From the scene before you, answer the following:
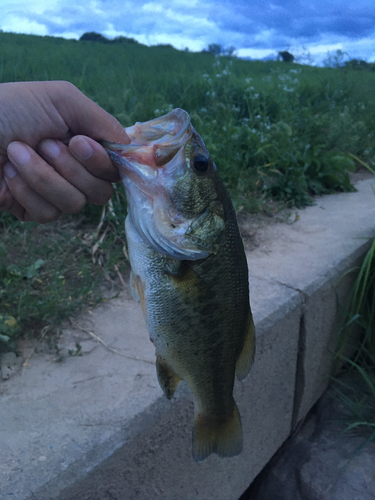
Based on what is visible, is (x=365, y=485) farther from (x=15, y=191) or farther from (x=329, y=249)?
(x=15, y=191)

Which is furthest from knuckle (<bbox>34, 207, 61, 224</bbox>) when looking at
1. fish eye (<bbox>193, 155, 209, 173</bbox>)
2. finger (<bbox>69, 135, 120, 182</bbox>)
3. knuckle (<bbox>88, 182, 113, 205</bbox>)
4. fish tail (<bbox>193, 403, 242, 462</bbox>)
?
fish tail (<bbox>193, 403, 242, 462</bbox>)

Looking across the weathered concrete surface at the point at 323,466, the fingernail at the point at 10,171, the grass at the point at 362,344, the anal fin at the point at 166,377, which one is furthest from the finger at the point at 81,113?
the weathered concrete surface at the point at 323,466

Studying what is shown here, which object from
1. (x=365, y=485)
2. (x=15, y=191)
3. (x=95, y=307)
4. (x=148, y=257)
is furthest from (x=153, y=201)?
(x=365, y=485)

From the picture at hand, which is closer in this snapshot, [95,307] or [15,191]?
[15,191]

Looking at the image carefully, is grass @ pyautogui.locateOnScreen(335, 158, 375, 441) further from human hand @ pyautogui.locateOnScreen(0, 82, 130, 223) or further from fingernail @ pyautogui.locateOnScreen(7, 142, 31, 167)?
fingernail @ pyautogui.locateOnScreen(7, 142, 31, 167)

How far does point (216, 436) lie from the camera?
139 centimetres

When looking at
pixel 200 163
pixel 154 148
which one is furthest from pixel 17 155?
pixel 200 163

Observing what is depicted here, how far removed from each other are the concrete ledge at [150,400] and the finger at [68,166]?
2.77 feet

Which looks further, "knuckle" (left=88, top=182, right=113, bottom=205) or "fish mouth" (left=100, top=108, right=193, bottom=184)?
"knuckle" (left=88, top=182, right=113, bottom=205)

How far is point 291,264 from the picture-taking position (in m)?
2.72

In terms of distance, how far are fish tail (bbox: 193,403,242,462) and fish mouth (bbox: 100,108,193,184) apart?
82 cm

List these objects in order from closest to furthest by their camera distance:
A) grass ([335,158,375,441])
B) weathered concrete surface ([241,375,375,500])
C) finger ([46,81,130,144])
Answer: finger ([46,81,130,144]) < weathered concrete surface ([241,375,375,500]) < grass ([335,158,375,441])

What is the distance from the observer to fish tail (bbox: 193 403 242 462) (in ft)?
4.52

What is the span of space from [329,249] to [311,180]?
5.36 feet
